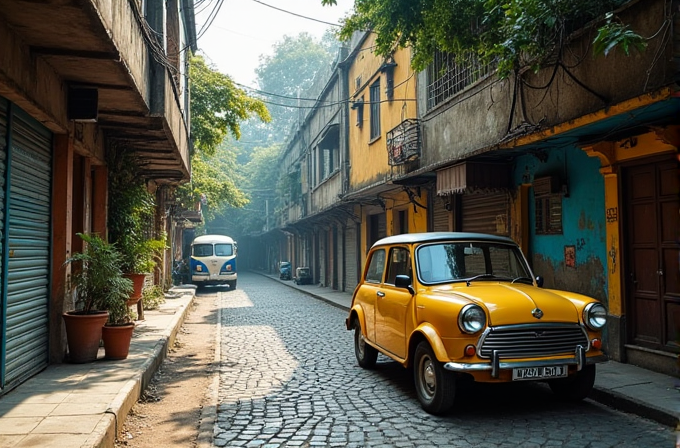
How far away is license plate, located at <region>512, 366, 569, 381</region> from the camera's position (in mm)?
5047

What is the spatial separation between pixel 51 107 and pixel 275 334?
6626mm

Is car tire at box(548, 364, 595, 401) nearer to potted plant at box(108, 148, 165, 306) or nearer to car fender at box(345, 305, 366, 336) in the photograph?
car fender at box(345, 305, 366, 336)

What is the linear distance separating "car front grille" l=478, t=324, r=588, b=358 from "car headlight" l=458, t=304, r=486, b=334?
0.33 ft

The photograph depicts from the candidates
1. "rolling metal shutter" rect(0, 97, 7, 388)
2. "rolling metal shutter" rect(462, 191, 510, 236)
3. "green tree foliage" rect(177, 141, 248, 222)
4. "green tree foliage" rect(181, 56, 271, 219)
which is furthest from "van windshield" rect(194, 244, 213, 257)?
"rolling metal shutter" rect(0, 97, 7, 388)

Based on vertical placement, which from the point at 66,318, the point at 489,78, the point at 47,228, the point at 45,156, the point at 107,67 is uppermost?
the point at 489,78

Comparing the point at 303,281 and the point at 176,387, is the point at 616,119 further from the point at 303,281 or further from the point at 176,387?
the point at 303,281

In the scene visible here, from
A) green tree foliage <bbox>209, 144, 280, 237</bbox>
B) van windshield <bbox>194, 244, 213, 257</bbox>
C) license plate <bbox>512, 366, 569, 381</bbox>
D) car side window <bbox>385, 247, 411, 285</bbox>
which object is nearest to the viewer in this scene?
license plate <bbox>512, 366, 569, 381</bbox>

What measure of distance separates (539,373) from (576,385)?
3.14 ft

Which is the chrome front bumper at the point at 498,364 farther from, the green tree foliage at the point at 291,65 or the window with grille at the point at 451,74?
the green tree foliage at the point at 291,65

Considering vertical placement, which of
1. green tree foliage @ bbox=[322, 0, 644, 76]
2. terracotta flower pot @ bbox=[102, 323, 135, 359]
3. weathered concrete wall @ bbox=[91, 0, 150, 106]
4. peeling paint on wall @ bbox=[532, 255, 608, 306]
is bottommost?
terracotta flower pot @ bbox=[102, 323, 135, 359]

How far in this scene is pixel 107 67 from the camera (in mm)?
6285

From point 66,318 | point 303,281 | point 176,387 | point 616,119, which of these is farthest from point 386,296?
point 303,281

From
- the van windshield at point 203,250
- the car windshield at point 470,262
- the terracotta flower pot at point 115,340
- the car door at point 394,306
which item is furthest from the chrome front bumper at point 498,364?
the van windshield at point 203,250

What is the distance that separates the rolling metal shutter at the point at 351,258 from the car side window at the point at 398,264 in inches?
533
